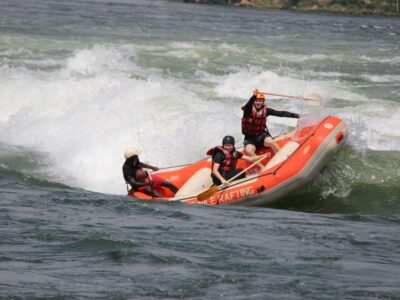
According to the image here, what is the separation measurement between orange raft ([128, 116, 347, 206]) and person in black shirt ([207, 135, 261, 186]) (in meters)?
0.24

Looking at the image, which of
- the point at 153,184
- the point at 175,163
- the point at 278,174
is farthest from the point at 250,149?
the point at 175,163

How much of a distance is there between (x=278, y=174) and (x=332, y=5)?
52.2m

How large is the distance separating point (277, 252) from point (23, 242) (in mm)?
2538

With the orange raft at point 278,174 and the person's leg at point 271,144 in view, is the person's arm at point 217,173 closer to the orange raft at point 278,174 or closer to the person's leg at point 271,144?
the orange raft at point 278,174

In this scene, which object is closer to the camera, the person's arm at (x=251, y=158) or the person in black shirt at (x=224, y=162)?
the person in black shirt at (x=224, y=162)

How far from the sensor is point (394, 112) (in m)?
19.2

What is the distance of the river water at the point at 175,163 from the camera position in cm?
805

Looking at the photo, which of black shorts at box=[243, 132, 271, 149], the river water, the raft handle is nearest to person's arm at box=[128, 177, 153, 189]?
the river water

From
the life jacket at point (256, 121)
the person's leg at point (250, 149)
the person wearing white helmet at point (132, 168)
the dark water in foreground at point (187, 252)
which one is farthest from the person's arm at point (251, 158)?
the dark water in foreground at point (187, 252)

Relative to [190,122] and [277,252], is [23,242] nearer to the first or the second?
[277,252]

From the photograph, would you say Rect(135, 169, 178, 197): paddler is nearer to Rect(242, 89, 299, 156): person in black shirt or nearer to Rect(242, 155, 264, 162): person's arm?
Rect(242, 155, 264, 162): person's arm

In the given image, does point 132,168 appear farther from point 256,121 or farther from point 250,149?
point 256,121

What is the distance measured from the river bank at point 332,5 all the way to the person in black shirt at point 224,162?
50.0 metres

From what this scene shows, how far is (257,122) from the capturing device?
12.9 m
